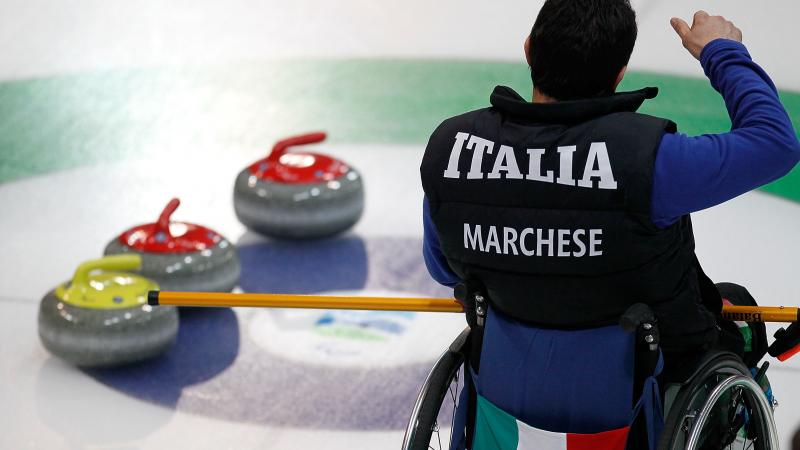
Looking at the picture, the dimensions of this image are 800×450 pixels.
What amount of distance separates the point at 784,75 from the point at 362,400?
2.82 meters

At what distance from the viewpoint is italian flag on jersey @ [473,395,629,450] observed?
5.27 feet

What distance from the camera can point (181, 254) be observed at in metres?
3.24

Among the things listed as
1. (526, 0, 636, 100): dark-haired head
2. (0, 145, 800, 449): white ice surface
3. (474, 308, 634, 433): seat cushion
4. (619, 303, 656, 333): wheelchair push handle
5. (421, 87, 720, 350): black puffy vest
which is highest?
(526, 0, 636, 100): dark-haired head

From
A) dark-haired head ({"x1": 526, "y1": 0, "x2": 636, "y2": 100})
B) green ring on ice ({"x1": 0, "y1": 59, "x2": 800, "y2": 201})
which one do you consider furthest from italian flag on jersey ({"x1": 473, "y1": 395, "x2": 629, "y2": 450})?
green ring on ice ({"x1": 0, "y1": 59, "x2": 800, "y2": 201})

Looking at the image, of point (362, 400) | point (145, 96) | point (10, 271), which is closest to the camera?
point (362, 400)

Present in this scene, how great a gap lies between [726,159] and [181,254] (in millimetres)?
2074

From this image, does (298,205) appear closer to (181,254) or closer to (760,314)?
(181,254)

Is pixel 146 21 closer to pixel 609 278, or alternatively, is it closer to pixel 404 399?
pixel 404 399

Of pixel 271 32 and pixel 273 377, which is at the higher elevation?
pixel 271 32

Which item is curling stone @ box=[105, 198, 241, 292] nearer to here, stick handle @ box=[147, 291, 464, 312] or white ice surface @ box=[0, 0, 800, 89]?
stick handle @ box=[147, 291, 464, 312]

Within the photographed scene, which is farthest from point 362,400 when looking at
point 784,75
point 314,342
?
point 784,75

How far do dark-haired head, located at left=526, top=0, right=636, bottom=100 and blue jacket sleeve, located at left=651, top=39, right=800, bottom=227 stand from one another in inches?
5.1

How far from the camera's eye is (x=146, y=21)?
5.75 metres

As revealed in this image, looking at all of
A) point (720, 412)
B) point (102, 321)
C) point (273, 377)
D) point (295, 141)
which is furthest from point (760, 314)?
point (295, 141)
